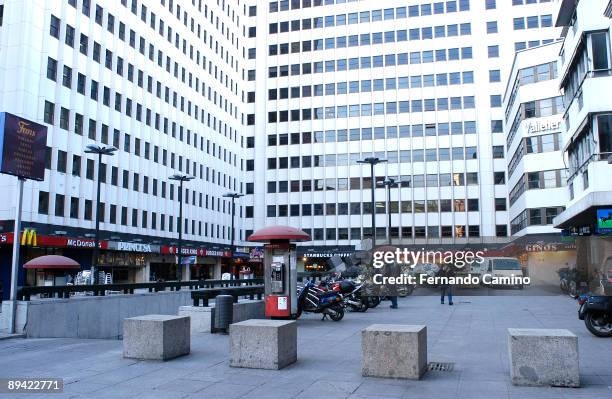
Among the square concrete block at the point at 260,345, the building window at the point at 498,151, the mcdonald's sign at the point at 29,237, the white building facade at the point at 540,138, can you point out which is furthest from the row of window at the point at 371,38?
the square concrete block at the point at 260,345

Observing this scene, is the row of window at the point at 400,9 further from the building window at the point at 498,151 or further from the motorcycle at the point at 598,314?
the motorcycle at the point at 598,314

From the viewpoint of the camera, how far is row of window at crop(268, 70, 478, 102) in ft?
206

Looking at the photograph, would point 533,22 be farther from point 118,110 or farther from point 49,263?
point 49,263

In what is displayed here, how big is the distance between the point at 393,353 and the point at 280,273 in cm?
804

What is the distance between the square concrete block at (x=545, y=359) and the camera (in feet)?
24.2

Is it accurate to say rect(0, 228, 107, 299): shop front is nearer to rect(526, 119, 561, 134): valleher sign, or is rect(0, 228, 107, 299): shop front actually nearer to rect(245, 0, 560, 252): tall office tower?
rect(245, 0, 560, 252): tall office tower

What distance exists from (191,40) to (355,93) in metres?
20.1

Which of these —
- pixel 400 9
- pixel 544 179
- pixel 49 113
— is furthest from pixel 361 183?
pixel 49 113

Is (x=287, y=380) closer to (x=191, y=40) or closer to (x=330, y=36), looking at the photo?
(x=191, y=40)

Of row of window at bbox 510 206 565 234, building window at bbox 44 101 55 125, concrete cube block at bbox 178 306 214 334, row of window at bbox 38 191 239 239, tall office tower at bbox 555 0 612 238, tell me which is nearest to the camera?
concrete cube block at bbox 178 306 214 334

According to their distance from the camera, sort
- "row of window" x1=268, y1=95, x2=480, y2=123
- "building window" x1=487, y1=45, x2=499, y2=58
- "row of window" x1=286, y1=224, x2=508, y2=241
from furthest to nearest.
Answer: "row of window" x1=268, y1=95, x2=480, y2=123 → "building window" x1=487, y1=45, x2=499, y2=58 → "row of window" x1=286, y1=224, x2=508, y2=241

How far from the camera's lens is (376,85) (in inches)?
2574

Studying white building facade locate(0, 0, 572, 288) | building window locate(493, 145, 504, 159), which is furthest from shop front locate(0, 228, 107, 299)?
building window locate(493, 145, 504, 159)

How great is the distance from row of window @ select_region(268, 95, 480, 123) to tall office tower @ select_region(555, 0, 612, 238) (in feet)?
128
